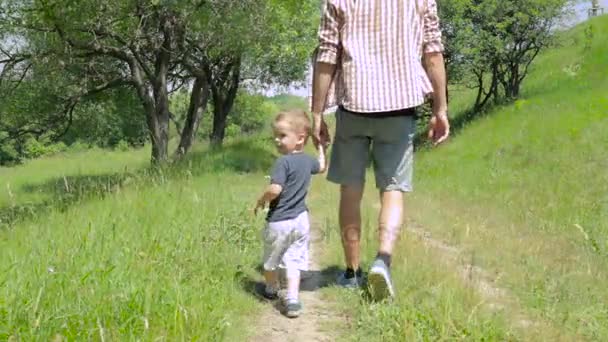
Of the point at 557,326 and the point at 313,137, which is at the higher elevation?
the point at 313,137

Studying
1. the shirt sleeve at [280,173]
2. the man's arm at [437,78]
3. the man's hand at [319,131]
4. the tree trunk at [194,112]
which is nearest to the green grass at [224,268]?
the shirt sleeve at [280,173]

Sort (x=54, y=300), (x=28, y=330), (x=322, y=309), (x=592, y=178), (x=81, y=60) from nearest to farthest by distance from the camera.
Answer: (x=28, y=330), (x=54, y=300), (x=322, y=309), (x=592, y=178), (x=81, y=60)

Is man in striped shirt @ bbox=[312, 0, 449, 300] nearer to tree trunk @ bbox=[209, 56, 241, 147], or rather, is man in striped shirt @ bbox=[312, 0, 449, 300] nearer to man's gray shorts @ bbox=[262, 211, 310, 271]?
man's gray shorts @ bbox=[262, 211, 310, 271]

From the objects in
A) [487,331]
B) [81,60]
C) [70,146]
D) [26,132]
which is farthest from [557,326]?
[70,146]

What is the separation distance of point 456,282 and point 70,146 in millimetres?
55050

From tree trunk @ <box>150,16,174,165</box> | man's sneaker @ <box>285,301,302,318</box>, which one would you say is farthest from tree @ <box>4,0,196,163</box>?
man's sneaker @ <box>285,301,302,318</box>

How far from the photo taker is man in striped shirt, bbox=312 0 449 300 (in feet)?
12.3

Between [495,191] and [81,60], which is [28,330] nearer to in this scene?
[495,191]

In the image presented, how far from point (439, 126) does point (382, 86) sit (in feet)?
1.61

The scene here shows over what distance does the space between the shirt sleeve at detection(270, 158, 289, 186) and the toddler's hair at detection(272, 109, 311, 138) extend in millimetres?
227

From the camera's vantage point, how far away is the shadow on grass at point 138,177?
6262 mm

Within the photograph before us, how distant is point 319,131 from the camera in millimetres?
3934

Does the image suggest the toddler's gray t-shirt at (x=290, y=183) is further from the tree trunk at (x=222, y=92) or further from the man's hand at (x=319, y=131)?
the tree trunk at (x=222, y=92)

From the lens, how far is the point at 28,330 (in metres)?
2.73
